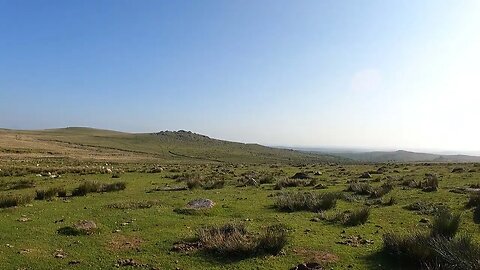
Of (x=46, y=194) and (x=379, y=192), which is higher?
(x=379, y=192)

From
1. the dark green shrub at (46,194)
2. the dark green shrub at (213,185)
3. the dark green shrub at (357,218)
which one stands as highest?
the dark green shrub at (357,218)

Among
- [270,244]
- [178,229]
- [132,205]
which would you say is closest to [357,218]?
[270,244]

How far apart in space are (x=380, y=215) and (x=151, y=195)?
12820 millimetres

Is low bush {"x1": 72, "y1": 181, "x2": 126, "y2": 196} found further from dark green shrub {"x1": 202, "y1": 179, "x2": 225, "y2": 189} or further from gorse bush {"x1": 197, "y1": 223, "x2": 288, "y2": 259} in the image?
gorse bush {"x1": 197, "y1": 223, "x2": 288, "y2": 259}

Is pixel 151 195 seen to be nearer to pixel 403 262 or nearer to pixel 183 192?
pixel 183 192

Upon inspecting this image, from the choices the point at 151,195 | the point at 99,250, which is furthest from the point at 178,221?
the point at 151,195

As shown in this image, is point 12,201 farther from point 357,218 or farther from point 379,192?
point 379,192

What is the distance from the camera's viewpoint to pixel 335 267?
10523 millimetres

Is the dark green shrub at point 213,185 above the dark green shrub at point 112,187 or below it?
above

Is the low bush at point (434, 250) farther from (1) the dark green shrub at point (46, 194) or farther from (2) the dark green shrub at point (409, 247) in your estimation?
(1) the dark green shrub at point (46, 194)

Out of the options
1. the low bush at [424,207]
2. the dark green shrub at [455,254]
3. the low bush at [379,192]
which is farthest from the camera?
the low bush at [379,192]

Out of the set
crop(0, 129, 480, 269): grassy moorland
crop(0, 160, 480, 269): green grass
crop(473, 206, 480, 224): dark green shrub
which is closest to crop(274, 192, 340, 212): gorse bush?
crop(0, 129, 480, 269): grassy moorland

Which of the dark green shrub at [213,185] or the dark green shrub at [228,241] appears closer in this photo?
the dark green shrub at [228,241]

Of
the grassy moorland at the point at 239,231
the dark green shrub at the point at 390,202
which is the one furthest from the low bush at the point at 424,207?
the dark green shrub at the point at 390,202
